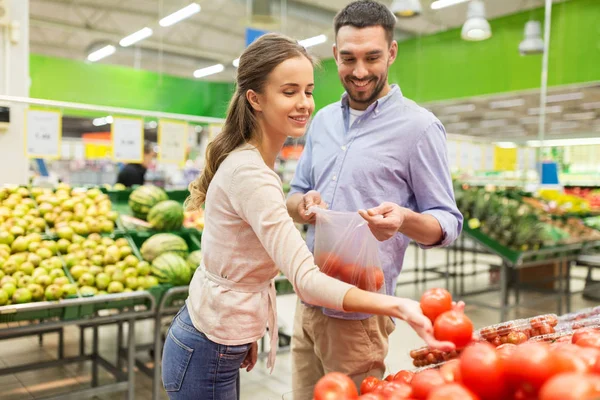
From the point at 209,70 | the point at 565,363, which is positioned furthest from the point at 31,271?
the point at 209,70

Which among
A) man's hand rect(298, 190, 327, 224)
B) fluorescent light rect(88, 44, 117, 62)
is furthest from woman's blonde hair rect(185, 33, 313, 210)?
fluorescent light rect(88, 44, 117, 62)

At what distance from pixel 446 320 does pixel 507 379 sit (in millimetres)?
178

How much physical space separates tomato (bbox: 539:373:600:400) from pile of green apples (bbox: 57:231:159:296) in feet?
8.47

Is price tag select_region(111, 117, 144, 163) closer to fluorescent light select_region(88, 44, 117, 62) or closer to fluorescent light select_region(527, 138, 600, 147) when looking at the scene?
fluorescent light select_region(88, 44, 117, 62)

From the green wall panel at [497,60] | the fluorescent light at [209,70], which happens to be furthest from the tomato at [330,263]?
the fluorescent light at [209,70]

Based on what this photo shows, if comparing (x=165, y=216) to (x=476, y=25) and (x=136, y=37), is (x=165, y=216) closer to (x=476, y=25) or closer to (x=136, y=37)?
(x=476, y=25)

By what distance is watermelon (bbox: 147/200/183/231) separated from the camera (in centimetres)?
379

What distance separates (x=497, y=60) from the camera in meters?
12.1

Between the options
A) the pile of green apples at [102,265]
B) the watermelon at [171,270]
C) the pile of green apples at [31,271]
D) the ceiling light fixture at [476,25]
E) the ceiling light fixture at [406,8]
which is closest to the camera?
the pile of green apples at [31,271]

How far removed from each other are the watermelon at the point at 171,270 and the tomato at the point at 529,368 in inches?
99.0

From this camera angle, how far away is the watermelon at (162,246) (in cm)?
345

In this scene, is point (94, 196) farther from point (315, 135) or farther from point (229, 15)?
point (229, 15)

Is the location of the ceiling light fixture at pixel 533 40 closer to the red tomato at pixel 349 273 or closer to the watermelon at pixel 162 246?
the watermelon at pixel 162 246

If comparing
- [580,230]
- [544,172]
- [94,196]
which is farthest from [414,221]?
[580,230]
